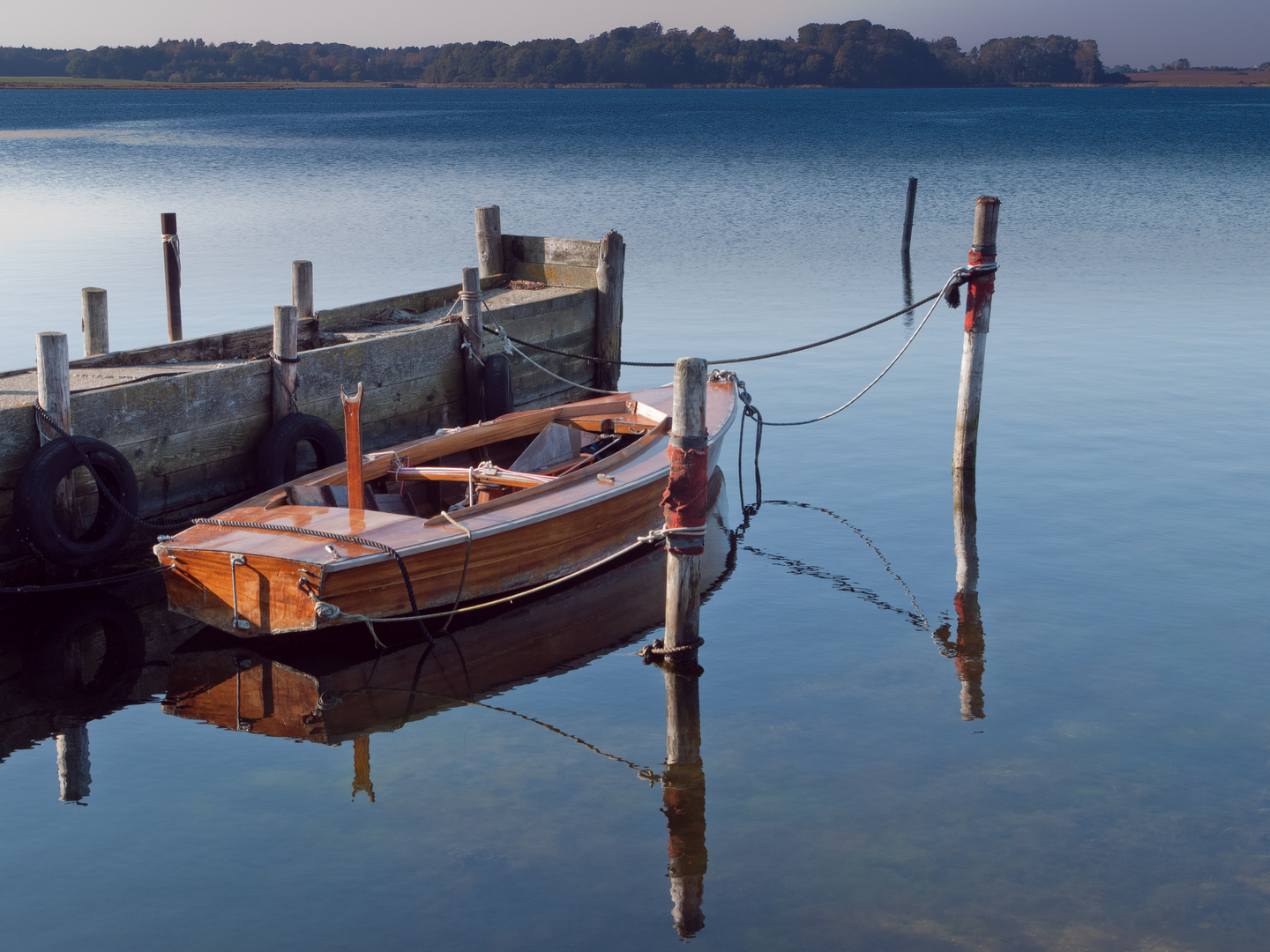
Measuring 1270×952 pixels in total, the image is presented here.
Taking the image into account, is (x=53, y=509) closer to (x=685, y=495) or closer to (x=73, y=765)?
(x=73, y=765)

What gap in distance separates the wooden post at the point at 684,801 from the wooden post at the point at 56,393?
4.62 metres

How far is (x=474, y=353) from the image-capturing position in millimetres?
12664

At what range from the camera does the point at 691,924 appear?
5449 millimetres

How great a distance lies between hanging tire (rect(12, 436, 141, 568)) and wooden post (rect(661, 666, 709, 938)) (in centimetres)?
434

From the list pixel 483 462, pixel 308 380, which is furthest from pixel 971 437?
pixel 308 380

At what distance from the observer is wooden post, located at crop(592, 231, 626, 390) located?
1506 centimetres

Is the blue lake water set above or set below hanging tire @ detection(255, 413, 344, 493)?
below

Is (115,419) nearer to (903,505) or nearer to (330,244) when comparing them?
(903,505)

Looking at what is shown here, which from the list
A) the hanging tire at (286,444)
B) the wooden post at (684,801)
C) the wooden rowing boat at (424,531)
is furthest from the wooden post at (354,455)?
the wooden post at (684,801)

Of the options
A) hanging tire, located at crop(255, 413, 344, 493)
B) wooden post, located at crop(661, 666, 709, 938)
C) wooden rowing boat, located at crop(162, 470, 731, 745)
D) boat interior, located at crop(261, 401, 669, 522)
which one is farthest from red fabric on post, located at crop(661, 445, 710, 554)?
hanging tire, located at crop(255, 413, 344, 493)

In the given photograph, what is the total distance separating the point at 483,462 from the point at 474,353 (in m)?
3.03

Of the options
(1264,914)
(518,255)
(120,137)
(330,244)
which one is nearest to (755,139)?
(120,137)

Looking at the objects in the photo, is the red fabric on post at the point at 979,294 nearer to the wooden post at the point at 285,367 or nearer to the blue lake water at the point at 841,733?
the blue lake water at the point at 841,733

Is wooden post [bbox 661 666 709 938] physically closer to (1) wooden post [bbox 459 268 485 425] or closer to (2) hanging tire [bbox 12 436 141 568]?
(2) hanging tire [bbox 12 436 141 568]
